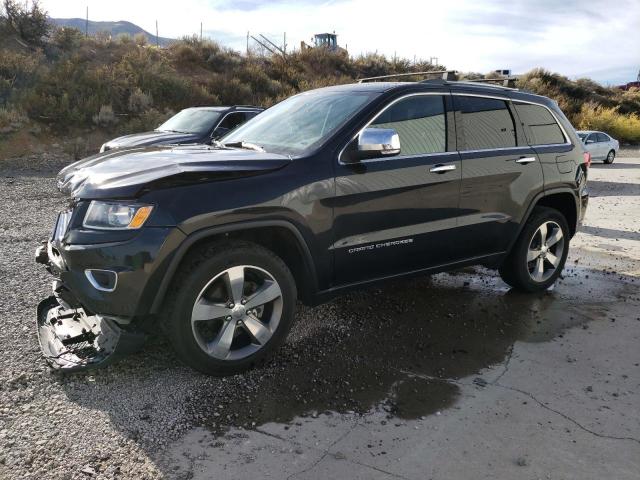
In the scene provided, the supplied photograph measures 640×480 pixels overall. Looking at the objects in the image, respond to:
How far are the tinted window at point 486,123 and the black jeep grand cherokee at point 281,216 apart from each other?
0.01 metres

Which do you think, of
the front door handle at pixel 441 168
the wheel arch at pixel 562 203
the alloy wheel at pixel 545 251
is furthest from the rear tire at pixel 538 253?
the front door handle at pixel 441 168

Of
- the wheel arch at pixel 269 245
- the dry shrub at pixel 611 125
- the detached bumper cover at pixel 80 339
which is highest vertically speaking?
the dry shrub at pixel 611 125

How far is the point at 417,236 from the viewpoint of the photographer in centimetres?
418

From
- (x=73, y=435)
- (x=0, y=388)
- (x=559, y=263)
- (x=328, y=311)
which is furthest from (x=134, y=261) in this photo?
(x=559, y=263)

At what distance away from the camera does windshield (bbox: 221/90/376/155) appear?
12.9 feet

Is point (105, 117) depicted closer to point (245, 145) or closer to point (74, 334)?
point (245, 145)

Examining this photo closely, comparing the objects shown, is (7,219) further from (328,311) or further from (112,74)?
(112,74)

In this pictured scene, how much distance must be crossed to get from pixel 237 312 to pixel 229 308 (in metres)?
0.06

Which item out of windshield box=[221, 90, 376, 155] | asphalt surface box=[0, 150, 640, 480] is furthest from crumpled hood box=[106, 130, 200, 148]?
windshield box=[221, 90, 376, 155]

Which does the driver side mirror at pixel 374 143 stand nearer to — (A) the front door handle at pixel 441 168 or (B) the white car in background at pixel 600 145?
(A) the front door handle at pixel 441 168

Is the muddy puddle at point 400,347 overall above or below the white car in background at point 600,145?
below

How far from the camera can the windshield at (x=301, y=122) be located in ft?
12.9

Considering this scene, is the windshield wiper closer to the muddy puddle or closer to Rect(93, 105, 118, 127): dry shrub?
the muddy puddle

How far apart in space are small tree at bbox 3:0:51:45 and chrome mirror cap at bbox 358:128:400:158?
24.6 meters
